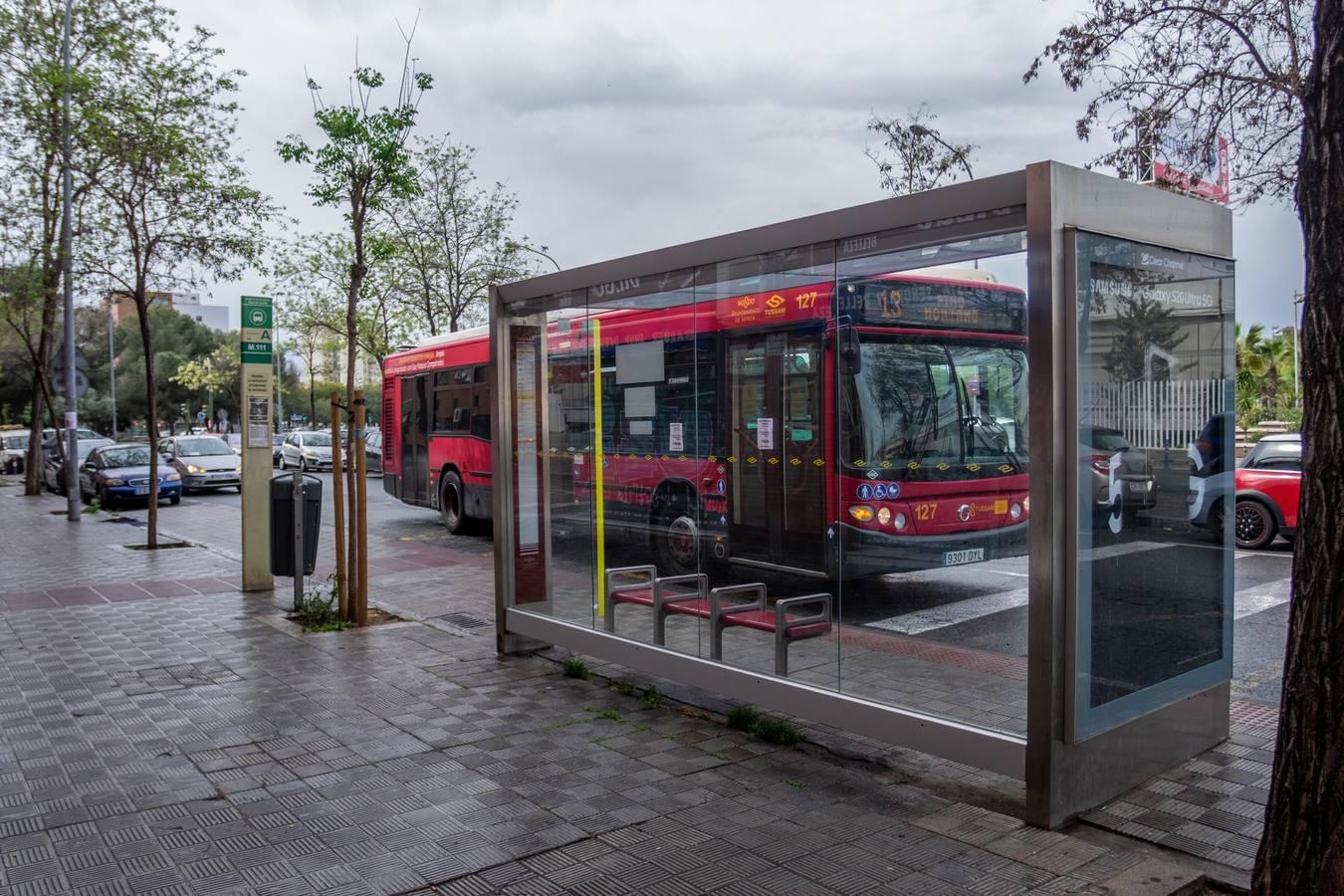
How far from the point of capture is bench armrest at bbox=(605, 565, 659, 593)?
696cm

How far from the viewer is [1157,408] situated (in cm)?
471

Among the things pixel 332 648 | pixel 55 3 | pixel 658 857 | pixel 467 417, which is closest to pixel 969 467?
pixel 658 857

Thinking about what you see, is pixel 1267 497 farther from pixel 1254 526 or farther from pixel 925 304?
pixel 925 304

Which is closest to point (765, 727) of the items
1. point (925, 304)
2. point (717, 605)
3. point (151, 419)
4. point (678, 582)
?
point (717, 605)

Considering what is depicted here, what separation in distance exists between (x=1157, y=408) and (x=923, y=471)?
3137mm

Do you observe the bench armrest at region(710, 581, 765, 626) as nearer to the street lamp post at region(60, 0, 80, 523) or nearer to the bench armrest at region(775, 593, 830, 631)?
the bench armrest at region(775, 593, 830, 631)

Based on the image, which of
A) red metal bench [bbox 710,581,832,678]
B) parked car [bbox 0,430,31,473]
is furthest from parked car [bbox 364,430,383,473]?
red metal bench [bbox 710,581,832,678]

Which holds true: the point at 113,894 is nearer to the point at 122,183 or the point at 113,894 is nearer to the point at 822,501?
the point at 822,501

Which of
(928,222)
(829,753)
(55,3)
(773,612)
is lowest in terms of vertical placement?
(829,753)

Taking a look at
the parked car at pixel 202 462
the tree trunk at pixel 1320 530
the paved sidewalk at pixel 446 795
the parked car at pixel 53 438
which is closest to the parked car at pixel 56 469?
the parked car at pixel 53 438

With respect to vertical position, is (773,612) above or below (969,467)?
below

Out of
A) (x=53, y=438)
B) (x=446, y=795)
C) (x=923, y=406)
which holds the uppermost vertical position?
(x=923, y=406)

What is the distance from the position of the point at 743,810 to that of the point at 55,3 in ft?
62.2

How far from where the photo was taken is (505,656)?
7.48 m
